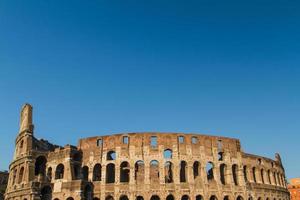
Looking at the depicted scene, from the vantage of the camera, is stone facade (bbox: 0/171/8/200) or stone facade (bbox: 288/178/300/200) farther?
stone facade (bbox: 288/178/300/200)

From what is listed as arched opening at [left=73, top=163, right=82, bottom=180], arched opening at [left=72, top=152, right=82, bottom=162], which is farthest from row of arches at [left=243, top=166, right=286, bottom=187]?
arched opening at [left=72, top=152, right=82, bottom=162]

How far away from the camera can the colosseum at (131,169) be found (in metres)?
29.7

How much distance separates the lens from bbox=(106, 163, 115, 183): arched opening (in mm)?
32188

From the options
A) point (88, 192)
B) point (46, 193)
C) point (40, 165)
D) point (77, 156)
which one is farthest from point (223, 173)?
point (40, 165)

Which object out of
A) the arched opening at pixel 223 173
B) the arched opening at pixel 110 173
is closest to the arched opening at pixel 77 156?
the arched opening at pixel 110 173

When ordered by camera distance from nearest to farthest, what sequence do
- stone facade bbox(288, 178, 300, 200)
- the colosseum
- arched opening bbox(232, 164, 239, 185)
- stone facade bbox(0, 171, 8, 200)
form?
the colosseum
arched opening bbox(232, 164, 239, 185)
stone facade bbox(0, 171, 8, 200)
stone facade bbox(288, 178, 300, 200)

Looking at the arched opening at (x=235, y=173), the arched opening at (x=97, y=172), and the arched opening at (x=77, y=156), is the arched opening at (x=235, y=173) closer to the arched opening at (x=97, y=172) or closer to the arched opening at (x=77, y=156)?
the arched opening at (x=97, y=172)

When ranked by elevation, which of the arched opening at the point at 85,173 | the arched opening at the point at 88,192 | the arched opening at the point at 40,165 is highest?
the arched opening at the point at 40,165

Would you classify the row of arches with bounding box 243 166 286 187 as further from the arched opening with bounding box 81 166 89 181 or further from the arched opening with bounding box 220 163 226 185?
the arched opening with bounding box 81 166 89 181

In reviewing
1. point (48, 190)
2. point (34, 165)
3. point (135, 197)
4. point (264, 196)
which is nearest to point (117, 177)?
point (135, 197)

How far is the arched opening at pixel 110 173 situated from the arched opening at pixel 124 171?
1.07m

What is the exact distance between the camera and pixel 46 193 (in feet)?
99.9

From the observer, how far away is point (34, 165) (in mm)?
31656

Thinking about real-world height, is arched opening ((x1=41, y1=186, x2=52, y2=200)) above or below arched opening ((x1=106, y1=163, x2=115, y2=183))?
below
